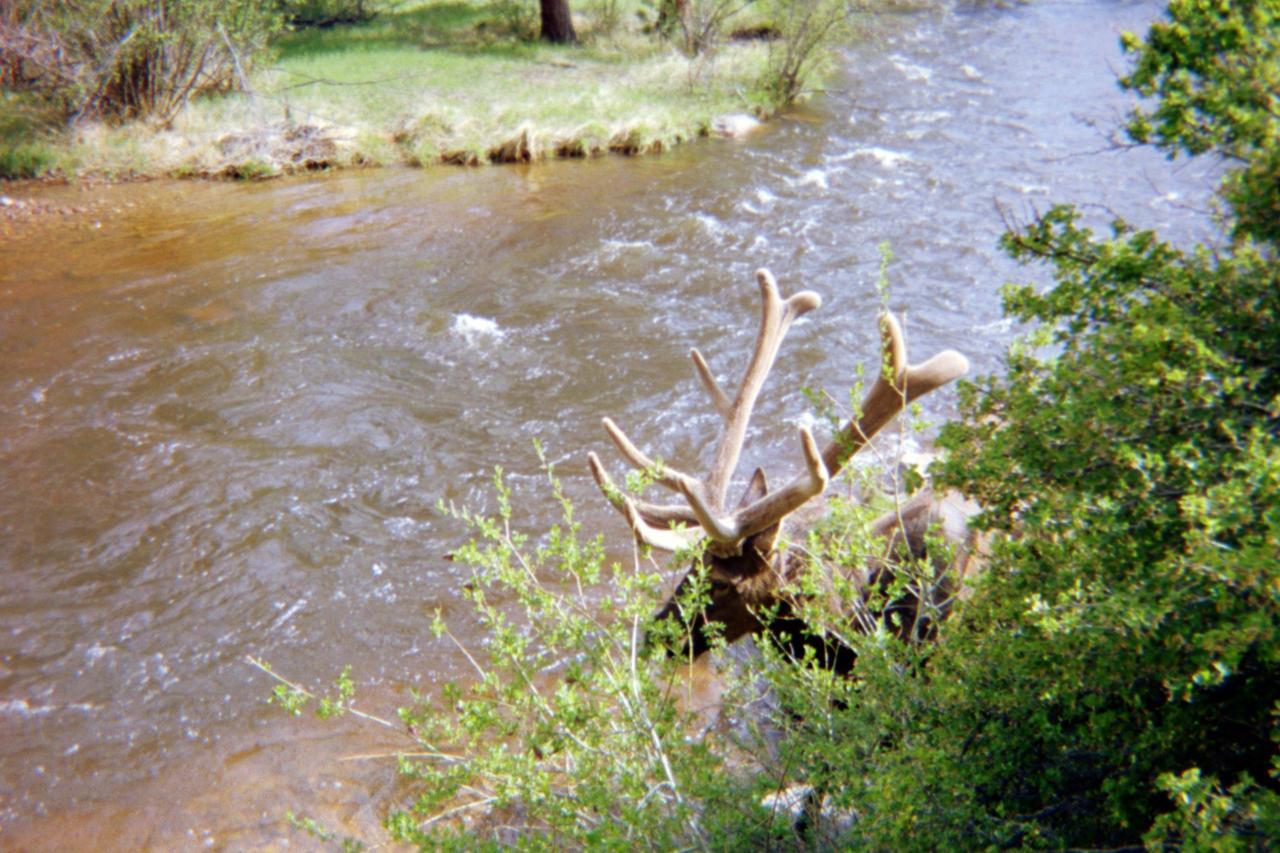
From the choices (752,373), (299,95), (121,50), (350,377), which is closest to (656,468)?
(752,373)

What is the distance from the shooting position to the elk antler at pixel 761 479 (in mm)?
3473

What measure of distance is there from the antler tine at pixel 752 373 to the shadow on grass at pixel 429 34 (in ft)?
52.6

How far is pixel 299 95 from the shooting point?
15.3m

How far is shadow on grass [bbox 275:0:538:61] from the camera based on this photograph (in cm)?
1908

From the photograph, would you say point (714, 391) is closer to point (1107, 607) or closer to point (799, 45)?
point (1107, 607)

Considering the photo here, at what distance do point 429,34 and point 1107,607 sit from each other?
69.0ft

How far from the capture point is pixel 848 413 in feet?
20.4

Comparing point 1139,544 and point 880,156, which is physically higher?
point 1139,544

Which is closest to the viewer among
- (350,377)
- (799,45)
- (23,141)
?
(350,377)

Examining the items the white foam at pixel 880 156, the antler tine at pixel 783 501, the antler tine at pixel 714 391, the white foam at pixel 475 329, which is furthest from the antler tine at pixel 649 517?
the white foam at pixel 880 156

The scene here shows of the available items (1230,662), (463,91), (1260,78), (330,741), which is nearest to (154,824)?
(330,741)

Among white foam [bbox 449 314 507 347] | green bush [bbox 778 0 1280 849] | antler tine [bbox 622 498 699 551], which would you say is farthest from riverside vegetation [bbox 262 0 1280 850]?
white foam [bbox 449 314 507 347]

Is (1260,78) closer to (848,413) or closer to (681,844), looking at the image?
(681,844)

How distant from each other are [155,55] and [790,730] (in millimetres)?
14525
